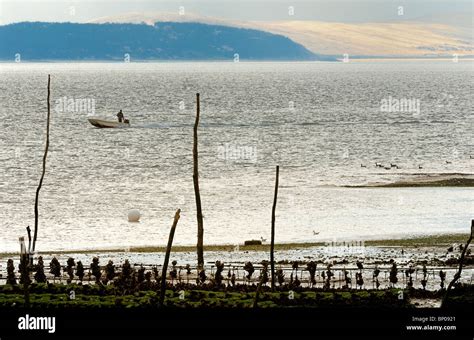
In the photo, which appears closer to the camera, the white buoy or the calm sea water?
the calm sea water

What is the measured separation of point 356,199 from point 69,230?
23.4 metres

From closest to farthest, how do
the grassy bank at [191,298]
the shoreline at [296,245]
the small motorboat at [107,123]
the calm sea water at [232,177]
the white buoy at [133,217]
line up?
1. the grassy bank at [191,298]
2. the shoreline at [296,245]
3. the calm sea water at [232,177]
4. the white buoy at [133,217]
5. the small motorboat at [107,123]

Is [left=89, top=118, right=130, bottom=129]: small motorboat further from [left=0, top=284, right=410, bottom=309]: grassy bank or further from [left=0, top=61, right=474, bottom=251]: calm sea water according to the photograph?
[left=0, top=284, right=410, bottom=309]: grassy bank

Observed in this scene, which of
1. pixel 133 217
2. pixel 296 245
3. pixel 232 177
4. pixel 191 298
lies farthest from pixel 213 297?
pixel 232 177

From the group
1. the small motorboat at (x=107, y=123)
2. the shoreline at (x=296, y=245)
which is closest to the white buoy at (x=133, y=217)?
the shoreline at (x=296, y=245)

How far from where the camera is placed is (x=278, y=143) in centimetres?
14650

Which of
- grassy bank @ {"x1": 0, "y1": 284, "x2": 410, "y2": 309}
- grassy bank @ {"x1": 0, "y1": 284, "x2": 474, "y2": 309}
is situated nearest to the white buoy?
grassy bank @ {"x1": 0, "y1": 284, "x2": 474, "y2": 309}

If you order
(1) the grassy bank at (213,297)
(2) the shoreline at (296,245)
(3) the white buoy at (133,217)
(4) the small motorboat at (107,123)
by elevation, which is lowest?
(4) the small motorboat at (107,123)

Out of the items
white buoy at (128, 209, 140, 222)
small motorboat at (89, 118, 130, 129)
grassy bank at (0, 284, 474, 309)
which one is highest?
grassy bank at (0, 284, 474, 309)

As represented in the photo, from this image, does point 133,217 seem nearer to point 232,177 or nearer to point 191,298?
point 232,177

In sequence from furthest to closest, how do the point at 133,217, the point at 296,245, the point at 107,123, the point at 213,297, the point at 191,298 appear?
1. the point at 107,123
2. the point at 133,217
3. the point at 296,245
4. the point at 213,297
5. the point at 191,298

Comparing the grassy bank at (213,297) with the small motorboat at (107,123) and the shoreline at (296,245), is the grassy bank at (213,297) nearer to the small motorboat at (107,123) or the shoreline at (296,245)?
the shoreline at (296,245)

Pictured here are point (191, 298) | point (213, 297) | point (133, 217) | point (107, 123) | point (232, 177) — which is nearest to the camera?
point (191, 298)

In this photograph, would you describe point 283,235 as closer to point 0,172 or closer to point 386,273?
point 386,273
